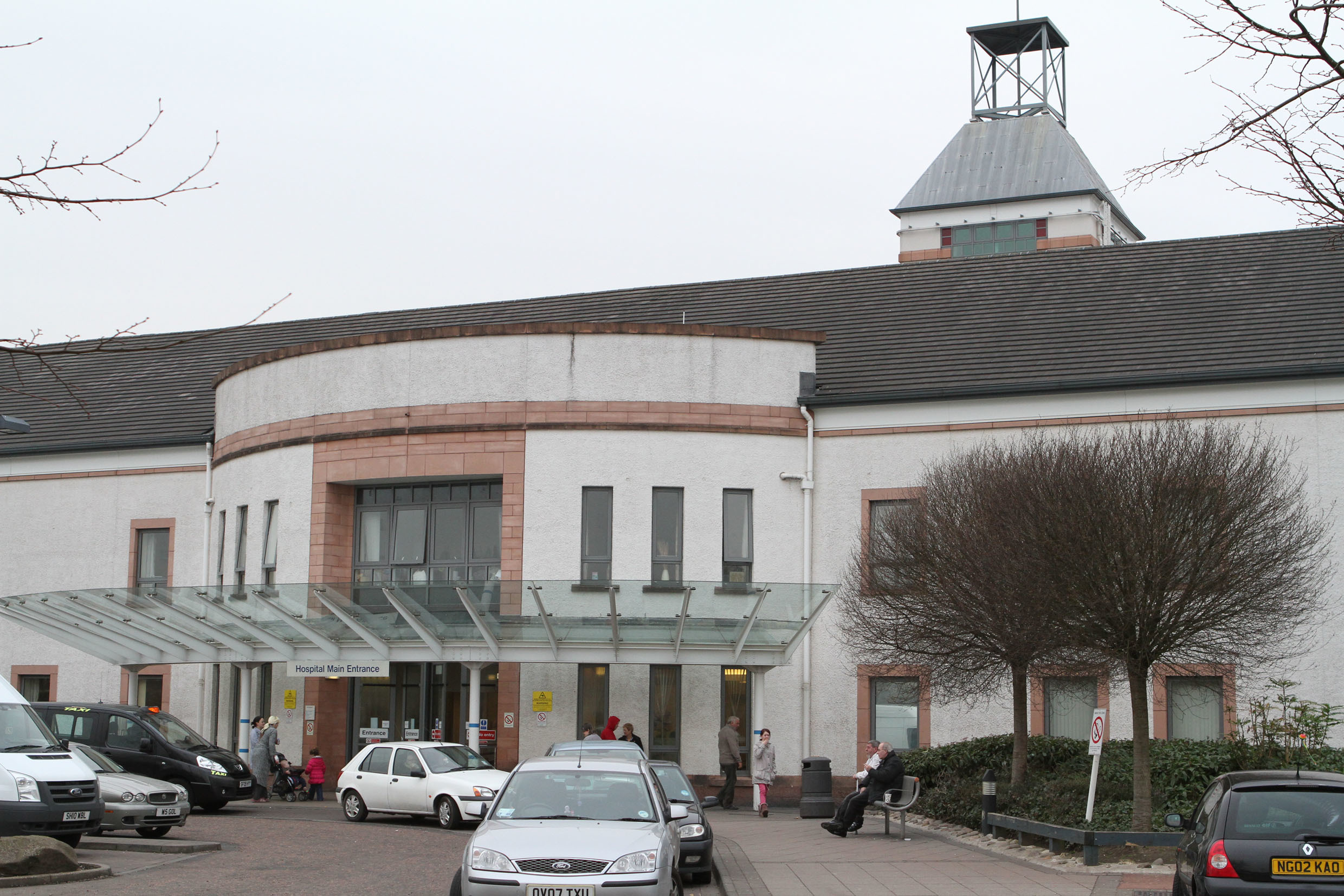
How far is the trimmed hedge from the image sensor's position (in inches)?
704

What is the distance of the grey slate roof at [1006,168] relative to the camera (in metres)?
72.4

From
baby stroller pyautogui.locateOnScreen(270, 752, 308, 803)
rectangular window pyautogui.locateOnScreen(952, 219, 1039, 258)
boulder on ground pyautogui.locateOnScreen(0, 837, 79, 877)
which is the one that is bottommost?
baby stroller pyautogui.locateOnScreen(270, 752, 308, 803)

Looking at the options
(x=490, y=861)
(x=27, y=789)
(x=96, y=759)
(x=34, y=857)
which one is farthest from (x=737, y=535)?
(x=490, y=861)

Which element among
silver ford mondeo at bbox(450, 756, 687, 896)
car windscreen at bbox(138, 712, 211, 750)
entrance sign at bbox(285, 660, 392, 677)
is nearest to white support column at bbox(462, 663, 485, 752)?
entrance sign at bbox(285, 660, 392, 677)

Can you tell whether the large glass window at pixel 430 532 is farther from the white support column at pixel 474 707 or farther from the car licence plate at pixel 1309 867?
the car licence plate at pixel 1309 867

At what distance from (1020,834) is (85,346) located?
503 inches

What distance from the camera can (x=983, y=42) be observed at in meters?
79.9

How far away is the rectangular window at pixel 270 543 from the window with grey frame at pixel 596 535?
616cm

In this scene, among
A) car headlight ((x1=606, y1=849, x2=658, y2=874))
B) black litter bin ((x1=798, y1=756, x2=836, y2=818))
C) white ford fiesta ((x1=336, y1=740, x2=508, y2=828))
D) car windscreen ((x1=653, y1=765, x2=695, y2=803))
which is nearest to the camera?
car headlight ((x1=606, y1=849, x2=658, y2=874))

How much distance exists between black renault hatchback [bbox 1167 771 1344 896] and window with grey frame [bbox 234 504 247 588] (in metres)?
21.6

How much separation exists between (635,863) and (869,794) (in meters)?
8.98

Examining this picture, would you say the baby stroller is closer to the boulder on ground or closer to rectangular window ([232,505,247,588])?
rectangular window ([232,505,247,588])

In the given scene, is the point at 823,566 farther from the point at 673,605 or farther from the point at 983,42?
the point at 983,42

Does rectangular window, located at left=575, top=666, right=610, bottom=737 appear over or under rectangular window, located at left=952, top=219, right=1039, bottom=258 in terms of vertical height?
under
